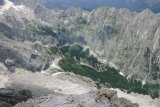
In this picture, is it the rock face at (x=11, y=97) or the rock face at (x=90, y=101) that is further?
the rock face at (x=11, y=97)

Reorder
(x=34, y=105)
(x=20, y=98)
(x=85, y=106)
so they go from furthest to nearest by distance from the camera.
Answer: (x=20, y=98) → (x=34, y=105) → (x=85, y=106)

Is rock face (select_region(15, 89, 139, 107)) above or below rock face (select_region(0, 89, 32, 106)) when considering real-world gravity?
below

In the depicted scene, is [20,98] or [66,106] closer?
[66,106]

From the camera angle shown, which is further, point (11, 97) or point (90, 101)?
point (11, 97)

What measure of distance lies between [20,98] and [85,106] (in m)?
43.9

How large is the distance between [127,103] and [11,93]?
49.6 m

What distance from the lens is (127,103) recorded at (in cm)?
9800

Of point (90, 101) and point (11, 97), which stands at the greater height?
point (11, 97)

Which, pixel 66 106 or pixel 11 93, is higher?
pixel 11 93

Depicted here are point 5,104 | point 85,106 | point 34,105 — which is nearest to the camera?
point 85,106

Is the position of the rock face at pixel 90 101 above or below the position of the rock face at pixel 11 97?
below

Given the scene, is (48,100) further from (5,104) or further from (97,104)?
(5,104)

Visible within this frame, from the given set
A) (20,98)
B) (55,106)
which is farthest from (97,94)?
(20,98)

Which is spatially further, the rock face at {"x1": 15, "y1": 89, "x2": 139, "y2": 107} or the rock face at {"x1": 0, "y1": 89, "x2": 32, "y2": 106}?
the rock face at {"x1": 0, "y1": 89, "x2": 32, "y2": 106}
